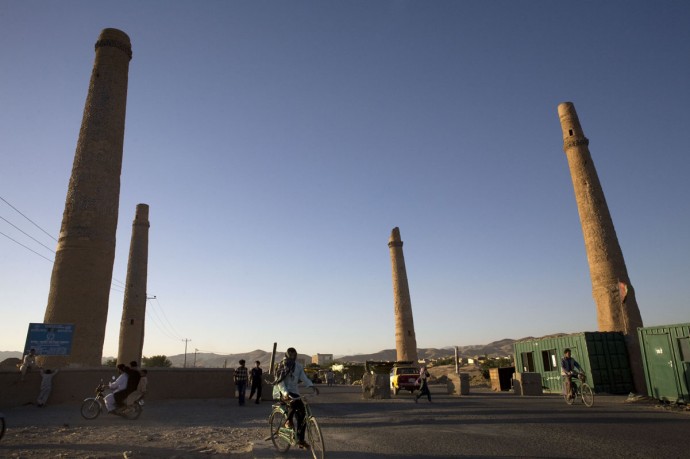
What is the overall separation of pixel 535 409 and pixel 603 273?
45.3ft

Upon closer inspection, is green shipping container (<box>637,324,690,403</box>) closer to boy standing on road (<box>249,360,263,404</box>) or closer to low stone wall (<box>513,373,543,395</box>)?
low stone wall (<box>513,373,543,395</box>)

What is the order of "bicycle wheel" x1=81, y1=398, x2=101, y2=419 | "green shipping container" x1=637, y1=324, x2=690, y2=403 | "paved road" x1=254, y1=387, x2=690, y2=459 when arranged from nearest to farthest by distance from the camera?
1. "paved road" x1=254, y1=387, x2=690, y2=459
2. "bicycle wheel" x1=81, y1=398, x2=101, y2=419
3. "green shipping container" x1=637, y1=324, x2=690, y2=403

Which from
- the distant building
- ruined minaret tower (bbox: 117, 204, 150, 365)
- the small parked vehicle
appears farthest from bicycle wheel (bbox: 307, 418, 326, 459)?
the distant building

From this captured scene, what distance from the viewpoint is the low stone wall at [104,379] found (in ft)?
48.9

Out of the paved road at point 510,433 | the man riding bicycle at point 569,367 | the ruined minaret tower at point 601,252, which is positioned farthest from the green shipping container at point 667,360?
the ruined minaret tower at point 601,252

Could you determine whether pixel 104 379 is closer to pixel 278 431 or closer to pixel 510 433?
pixel 278 431

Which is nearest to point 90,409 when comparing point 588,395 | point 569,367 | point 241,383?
point 241,383

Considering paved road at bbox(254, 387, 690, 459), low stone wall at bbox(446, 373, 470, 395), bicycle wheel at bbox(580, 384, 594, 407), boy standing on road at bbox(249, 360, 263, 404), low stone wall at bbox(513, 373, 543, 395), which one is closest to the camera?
paved road at bbox(254, 387, 690, 459)

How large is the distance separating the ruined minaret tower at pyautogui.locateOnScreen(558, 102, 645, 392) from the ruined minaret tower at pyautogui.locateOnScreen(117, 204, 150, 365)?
101ft

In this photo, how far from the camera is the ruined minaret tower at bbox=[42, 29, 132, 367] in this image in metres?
17.4

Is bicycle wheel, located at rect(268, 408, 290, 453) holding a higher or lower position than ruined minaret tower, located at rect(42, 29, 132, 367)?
lower

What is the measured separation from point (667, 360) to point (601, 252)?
1111 centimetres

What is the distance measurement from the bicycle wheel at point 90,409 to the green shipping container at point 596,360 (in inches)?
694

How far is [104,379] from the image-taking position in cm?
1658
